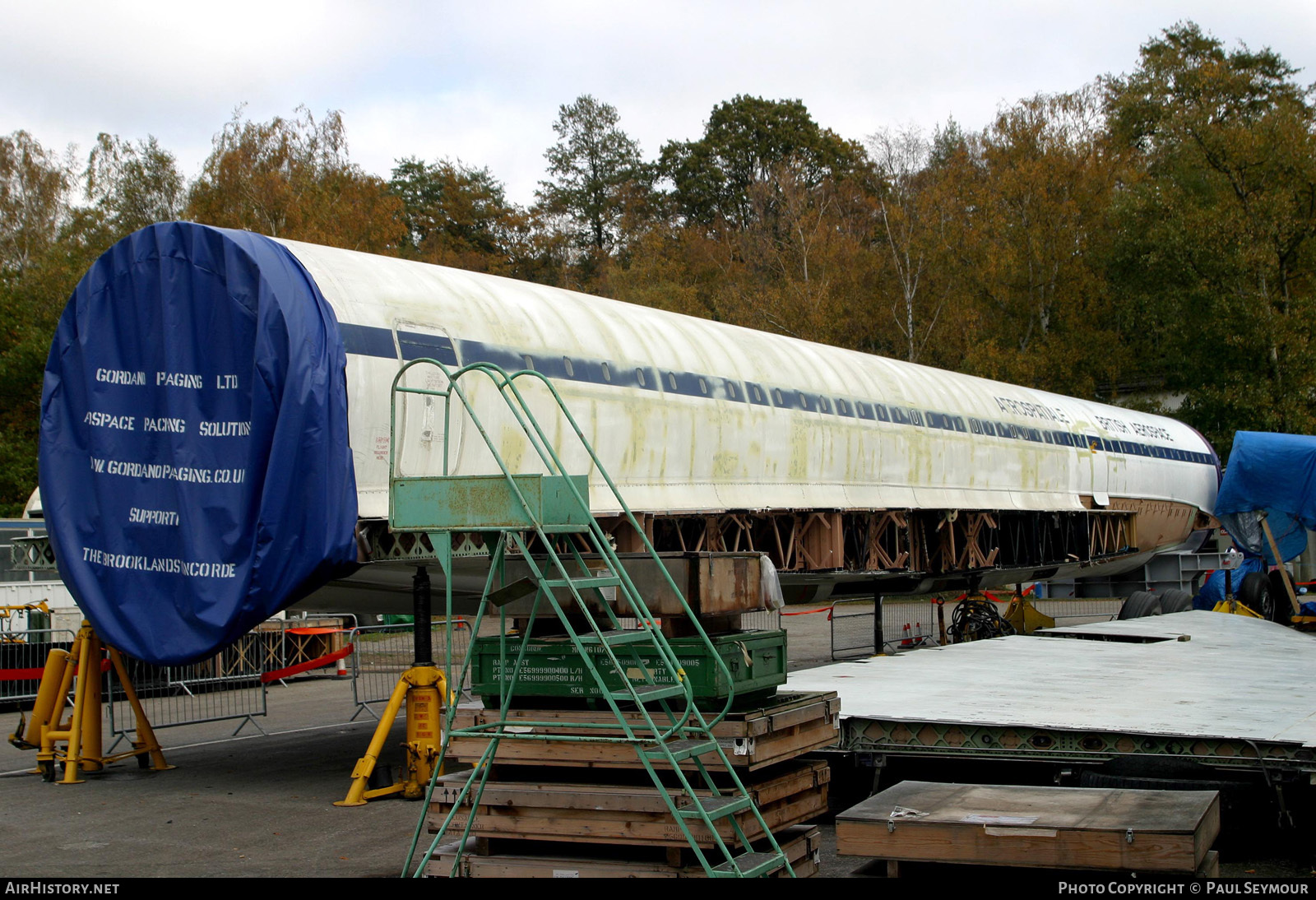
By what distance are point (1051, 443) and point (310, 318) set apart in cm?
1627

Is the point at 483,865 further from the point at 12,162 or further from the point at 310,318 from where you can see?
the point at 12,162

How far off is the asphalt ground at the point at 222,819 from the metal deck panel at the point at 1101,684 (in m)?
1.18

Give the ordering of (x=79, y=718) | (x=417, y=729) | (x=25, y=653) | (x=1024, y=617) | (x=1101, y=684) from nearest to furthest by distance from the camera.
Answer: (x=417, y=729)
(x=1101, y=684)
(x=79, y=718)
(x=25, y=653)
(x=1024, y=617)

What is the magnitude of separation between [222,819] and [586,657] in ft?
16.5

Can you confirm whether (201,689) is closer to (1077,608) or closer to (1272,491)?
(1272,491)

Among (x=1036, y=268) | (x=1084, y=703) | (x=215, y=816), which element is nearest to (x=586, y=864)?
(x=215, y=816)

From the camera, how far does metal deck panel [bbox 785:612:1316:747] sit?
28.4 ft

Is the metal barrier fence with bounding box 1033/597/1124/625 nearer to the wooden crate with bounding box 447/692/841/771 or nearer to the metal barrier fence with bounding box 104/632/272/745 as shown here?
the metal barrier fence with bounding box 104/632/272/745

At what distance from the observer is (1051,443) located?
73.5 feet

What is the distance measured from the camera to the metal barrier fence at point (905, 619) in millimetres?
24375

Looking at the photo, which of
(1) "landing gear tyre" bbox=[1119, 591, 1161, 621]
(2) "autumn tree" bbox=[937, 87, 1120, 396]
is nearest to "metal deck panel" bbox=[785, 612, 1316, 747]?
(1) "landing gear tyre" bbox=[1119, 591, 1161, 621]

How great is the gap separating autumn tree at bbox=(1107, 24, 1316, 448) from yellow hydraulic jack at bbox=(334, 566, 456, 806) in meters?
32.6

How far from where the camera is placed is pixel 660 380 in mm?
13070

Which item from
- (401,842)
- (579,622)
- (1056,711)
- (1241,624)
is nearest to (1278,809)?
(1056,711)
